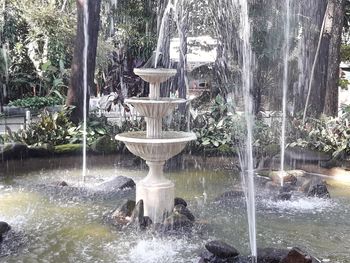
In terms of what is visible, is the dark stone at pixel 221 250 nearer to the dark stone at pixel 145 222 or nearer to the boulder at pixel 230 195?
the dark stone at pixel 145 222

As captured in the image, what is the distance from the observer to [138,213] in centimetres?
661

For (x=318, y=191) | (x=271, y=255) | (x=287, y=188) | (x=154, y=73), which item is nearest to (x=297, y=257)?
(x=271, y=255)

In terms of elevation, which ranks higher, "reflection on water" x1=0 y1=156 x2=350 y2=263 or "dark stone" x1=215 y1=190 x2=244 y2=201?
"dark stone" x1=215 y1=190 x2=244 y2=201

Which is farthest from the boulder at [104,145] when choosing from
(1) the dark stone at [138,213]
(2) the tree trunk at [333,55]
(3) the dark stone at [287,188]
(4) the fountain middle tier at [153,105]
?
(2) the tree trunk at [333,55]

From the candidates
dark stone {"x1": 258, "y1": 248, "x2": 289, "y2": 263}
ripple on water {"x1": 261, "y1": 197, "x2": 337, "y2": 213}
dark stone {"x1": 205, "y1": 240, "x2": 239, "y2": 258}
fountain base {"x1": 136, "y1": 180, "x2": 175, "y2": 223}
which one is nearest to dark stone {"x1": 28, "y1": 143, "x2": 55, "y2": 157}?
fountain base {"x1": 136, "y1": 180, "x2": 175, "y2": 223}

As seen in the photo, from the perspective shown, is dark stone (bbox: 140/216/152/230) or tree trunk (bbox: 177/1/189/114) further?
tree trunk (bbox: 177/1/189/114)

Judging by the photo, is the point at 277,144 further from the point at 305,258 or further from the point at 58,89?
the point at 58,89

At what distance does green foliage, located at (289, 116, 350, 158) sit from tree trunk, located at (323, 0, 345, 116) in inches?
52.5

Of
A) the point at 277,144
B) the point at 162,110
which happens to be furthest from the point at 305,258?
the point at 277,144

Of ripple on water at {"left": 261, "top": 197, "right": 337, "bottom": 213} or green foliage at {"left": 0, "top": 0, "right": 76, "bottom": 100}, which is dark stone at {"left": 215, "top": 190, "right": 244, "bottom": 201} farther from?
green foliage at {"left": 0, "top": 0, "right": 76, "bottom": 100}

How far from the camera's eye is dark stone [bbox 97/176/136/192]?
885cm

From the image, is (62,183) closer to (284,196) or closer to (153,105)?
(153,105)

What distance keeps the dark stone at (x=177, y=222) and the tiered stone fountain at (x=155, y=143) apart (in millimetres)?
263

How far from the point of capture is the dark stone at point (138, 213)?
6586 millimetres
